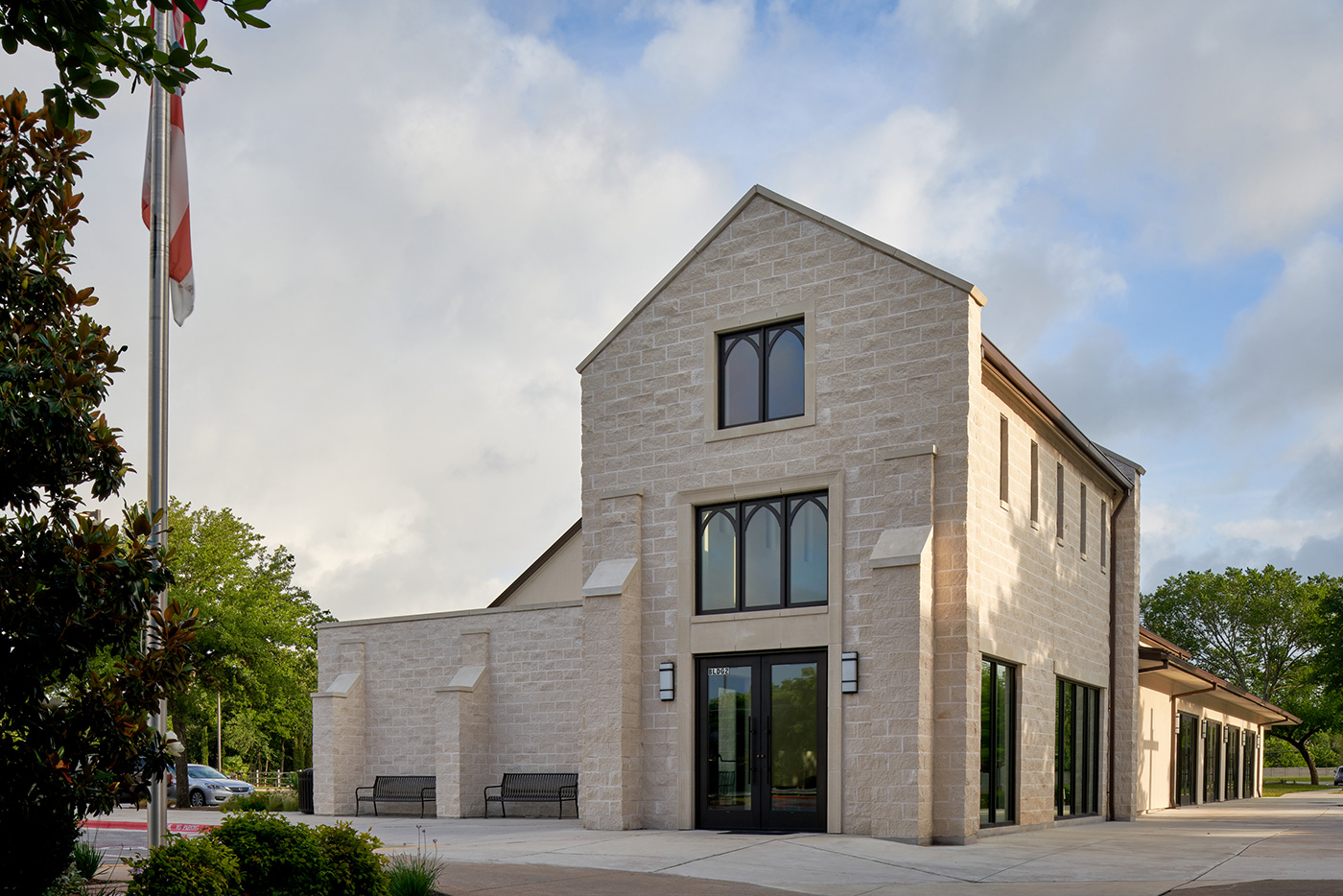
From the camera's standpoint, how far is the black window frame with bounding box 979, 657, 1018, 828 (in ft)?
56.9

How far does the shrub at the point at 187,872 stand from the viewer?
8.05m

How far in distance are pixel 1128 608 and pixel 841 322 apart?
11108mm

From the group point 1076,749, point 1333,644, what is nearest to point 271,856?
point 1076,749

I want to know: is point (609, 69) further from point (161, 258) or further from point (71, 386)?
point (71, 386)

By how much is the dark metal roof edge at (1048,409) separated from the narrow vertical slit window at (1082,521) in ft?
2.02

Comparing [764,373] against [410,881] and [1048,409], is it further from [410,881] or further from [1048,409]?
[410,881]

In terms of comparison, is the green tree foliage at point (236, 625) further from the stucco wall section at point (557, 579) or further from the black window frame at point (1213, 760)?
the black window frame at point (1213, 760)

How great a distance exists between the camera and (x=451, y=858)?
13453mm

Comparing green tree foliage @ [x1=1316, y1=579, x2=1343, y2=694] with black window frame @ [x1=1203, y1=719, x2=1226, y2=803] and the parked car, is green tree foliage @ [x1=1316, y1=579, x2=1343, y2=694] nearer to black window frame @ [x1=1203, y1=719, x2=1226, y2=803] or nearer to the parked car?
black window frame @ [x1=1203, y1=719, x2=1226, y2=803]

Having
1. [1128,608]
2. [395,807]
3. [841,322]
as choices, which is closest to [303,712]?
[395,807]

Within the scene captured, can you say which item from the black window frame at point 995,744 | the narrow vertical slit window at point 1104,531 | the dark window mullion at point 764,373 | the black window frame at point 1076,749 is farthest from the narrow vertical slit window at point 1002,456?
the narrow vertical slit window at point 1104,531

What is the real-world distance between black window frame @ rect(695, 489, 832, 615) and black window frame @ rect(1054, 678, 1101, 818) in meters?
6.02

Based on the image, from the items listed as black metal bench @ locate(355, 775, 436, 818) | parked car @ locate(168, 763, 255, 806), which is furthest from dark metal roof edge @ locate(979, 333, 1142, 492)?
parked car @ locate(168, 763, 255, 806)

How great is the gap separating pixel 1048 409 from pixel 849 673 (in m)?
6.14
